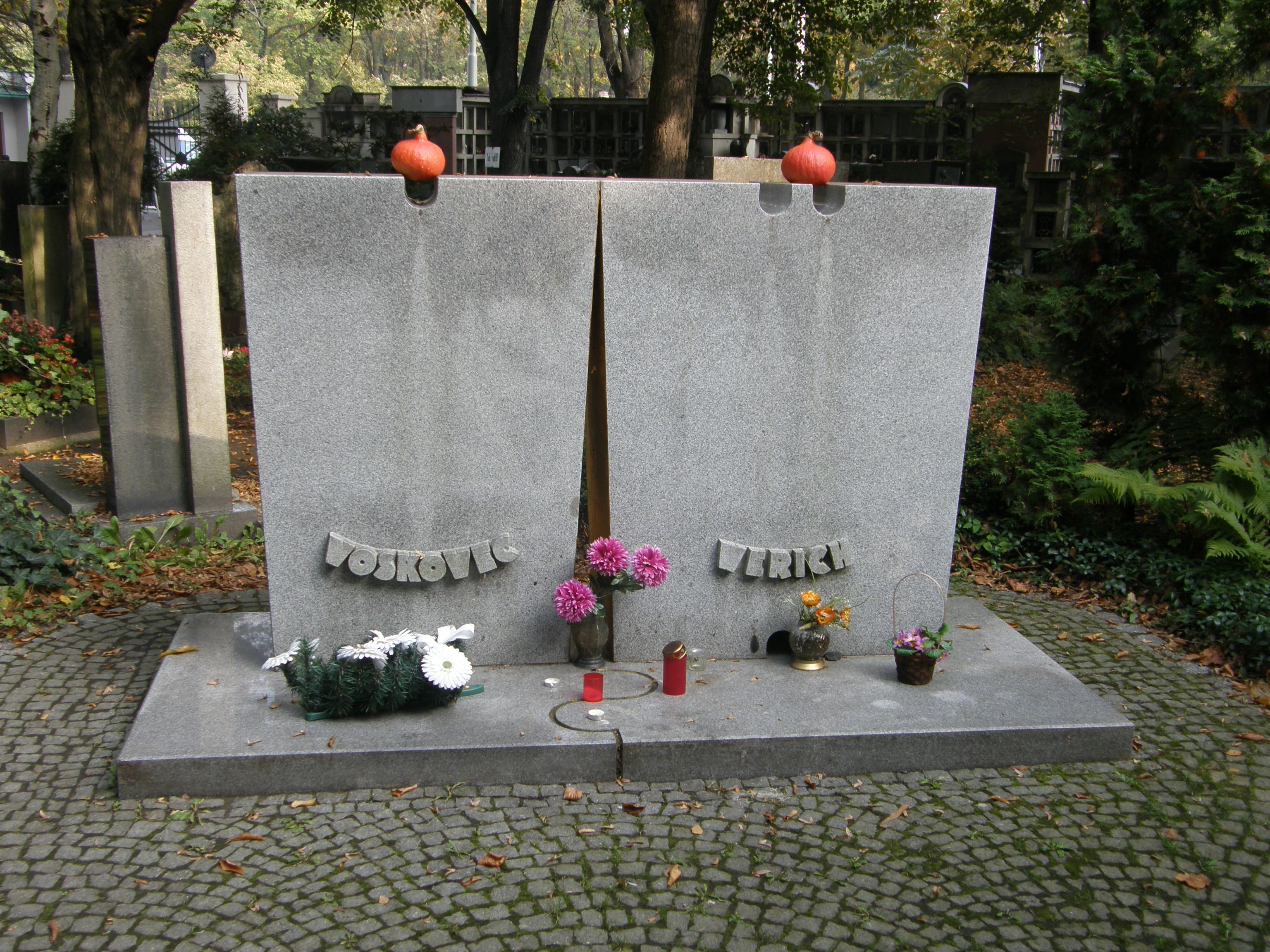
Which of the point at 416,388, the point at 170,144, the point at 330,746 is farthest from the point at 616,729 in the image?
the point at 170,144

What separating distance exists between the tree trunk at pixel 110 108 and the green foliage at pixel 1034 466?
24.2 ft

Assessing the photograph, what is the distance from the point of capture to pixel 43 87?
14445 millimetres

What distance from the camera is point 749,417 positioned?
4512mm

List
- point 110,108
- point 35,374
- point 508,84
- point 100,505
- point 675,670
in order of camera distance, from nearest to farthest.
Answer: point 675,670 → point 100,505 → point 35,374 → point 110,108 → point 508,84

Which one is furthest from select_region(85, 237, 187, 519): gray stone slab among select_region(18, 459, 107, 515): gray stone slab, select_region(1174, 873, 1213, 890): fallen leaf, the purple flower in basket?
select_region(1174, 873, 1213, 890): fallen leaf

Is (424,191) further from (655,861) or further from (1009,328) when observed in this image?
(1009,328)

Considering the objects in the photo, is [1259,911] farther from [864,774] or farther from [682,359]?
[682,359]

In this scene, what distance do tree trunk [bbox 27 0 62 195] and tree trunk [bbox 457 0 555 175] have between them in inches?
224

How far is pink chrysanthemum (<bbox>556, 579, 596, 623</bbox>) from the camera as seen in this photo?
4.32 m

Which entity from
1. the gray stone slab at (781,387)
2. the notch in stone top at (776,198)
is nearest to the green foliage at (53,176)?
the gray stone slab at (781,387)

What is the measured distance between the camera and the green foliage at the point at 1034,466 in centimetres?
638

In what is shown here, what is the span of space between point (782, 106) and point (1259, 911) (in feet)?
45.1

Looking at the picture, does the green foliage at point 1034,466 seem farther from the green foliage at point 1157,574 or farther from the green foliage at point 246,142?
the green foliage at point 246,142

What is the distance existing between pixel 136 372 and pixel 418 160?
328cm
